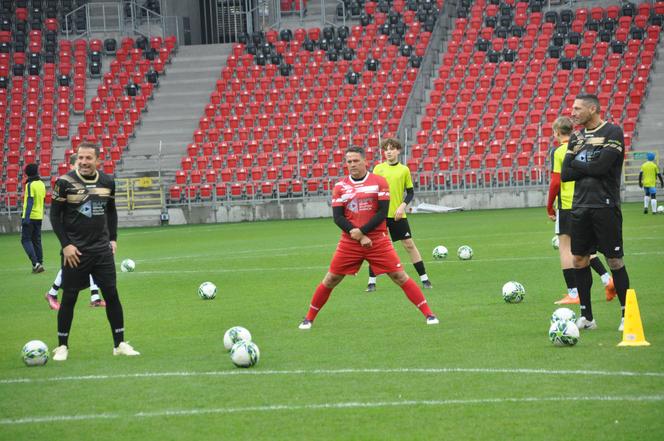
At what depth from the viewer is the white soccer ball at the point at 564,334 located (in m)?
10.3

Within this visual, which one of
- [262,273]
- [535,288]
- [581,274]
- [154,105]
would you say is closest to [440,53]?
[154,105]

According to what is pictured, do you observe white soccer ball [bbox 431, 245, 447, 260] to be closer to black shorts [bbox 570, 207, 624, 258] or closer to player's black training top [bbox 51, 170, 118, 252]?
black shorts [bbox 570, 207, 624, 258]

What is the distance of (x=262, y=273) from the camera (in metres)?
20.0

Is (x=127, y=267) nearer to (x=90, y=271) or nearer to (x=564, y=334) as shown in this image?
(x=90, y=271)

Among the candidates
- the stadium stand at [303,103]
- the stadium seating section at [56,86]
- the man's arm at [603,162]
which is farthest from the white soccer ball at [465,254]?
the stadium seating section at [56,86]

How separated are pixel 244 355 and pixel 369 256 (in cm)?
277

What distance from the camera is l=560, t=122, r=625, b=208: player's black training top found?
10523 mm

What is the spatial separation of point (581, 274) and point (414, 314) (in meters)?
2.80

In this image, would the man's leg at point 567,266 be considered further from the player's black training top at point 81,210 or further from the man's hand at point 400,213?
the player's black training top at point 81,210

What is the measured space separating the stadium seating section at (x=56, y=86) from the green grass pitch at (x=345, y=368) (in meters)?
25.9

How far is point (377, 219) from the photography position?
39.5 feet

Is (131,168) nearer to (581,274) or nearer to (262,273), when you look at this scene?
(262,273)

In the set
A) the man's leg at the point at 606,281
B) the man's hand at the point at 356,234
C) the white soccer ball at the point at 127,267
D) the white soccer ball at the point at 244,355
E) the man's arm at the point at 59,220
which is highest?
the man's arm at the point at 59,220

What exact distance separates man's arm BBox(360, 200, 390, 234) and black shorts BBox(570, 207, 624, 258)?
2.20 m
